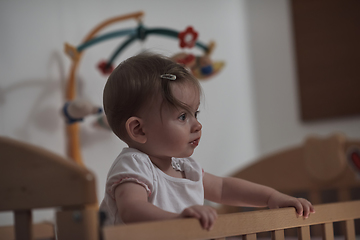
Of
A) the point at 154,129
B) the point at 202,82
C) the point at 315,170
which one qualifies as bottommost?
the point at 315,170

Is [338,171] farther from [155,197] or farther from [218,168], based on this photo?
[155,197]

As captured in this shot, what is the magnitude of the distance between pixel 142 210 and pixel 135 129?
0.17 m

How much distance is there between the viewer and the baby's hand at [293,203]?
67 centimetres

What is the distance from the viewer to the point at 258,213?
61 cm

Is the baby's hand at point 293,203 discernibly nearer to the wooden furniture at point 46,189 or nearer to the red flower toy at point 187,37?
the wooden furniture at point 46,189

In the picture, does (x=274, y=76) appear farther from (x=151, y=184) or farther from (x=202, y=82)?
(x=151, y=184)

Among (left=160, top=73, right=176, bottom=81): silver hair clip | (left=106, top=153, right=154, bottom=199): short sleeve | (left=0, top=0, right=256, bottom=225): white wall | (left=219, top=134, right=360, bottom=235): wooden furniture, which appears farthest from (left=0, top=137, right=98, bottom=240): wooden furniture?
(left=219, top=134, right=360, bottom=235): wooden furniture

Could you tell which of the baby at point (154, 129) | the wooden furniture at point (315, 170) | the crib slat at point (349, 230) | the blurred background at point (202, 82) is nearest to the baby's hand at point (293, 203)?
the baby at point (154, 129)

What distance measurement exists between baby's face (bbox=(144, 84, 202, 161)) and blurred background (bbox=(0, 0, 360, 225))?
0.45 feet

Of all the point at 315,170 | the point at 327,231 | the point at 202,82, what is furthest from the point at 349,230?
the point at 202,82

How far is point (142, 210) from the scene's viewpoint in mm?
553

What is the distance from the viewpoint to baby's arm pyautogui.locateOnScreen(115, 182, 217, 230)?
0.54 metres

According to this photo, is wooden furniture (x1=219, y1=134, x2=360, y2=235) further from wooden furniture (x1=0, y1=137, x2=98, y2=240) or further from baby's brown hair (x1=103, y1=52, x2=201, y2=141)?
wooden furniture (x1=0, y1=137, x2=98, y2=240)

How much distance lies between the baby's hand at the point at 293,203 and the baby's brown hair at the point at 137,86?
0.23 metres
